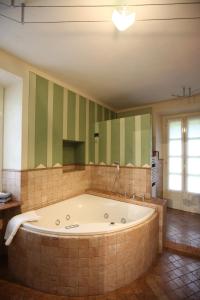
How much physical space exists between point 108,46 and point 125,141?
1.68m

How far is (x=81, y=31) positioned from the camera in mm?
1562

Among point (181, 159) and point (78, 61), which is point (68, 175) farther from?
point (181, 159)

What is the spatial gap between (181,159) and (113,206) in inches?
77.8

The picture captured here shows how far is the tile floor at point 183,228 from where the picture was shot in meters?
2.38

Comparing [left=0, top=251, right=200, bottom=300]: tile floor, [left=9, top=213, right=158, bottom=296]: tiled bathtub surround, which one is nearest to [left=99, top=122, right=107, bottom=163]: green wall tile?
[left=9, top=213, right=158, bottom=296]: tiled bathtub surround

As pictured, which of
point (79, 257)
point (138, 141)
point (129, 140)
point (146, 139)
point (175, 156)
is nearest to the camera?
point (79, 257)

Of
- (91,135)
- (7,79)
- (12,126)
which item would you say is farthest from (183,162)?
(7,79)

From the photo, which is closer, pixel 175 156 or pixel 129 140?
pixel 129 140

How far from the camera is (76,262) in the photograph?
159 cm

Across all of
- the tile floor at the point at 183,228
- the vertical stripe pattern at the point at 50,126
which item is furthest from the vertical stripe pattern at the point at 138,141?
the vertical stripe pattern at the point at 50,126

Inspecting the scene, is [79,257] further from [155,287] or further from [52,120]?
[52,120]

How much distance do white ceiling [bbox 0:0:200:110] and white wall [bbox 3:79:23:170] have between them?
476 millimetres

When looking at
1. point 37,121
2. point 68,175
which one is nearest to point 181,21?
point 37,121

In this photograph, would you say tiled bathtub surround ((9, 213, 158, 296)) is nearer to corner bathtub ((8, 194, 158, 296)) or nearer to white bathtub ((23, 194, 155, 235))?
corner bathtub ((8, 194, 158, 296))
